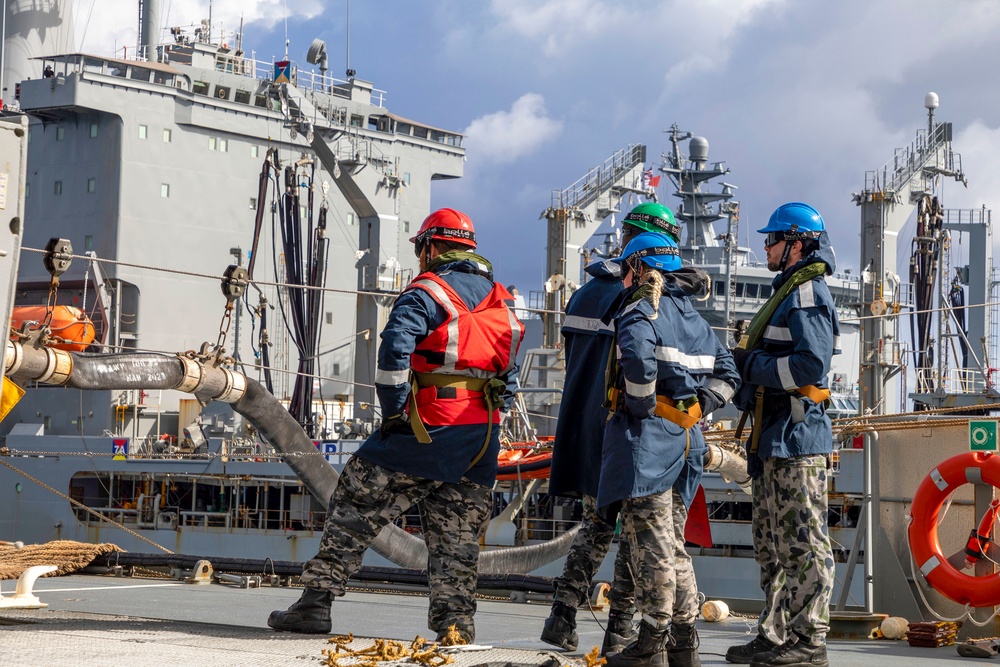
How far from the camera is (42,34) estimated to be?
27.6 meters

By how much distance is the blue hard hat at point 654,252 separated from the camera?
11.7ft

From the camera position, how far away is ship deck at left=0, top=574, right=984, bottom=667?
3.06 metres

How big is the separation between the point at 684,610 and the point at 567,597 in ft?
1.27

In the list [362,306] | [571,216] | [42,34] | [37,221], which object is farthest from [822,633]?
[42,34]

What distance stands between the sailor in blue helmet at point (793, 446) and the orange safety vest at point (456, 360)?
0.78 metres

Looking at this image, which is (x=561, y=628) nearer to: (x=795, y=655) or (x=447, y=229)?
(x=795, y=655)

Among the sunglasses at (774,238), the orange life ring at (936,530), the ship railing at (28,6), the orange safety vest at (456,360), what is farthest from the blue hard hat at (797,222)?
the ship railing at (28,6)

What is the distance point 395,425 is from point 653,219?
1080mm

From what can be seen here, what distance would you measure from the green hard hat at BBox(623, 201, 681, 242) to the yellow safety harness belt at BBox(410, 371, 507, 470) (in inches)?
27.0

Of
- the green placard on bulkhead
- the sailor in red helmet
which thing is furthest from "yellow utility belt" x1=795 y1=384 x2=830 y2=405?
the green placard on bulkhead

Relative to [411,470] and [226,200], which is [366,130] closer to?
[226,200]

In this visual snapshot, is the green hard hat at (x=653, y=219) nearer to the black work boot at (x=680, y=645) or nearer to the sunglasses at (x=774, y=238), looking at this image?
the sunglasses at (x=774, y=238)

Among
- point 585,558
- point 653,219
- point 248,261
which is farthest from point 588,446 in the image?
point 248,261

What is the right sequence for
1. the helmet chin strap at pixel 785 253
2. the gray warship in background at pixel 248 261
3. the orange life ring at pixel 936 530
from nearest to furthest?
the helmet chin strap at pixel 785 253 → the orange life ring at pixel 936 530 → the gray warship in background at pixel 248 261
